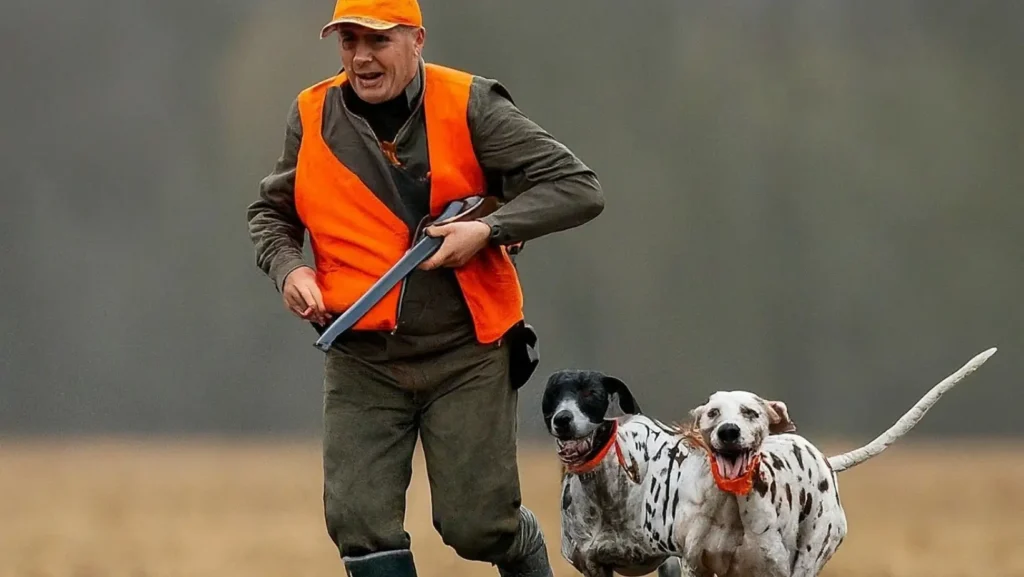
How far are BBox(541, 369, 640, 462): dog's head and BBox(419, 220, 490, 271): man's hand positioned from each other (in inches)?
43.2

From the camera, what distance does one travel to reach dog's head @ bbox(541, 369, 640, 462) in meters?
5.10

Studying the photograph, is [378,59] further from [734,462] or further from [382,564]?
[734,462]

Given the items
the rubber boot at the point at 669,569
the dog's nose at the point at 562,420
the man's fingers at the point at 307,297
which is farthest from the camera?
the rubber boot at the point at 669,569

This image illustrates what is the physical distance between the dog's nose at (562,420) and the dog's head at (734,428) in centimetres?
57

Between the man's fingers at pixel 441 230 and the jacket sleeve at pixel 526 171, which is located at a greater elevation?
the jacket sleeve at pixel 526 171

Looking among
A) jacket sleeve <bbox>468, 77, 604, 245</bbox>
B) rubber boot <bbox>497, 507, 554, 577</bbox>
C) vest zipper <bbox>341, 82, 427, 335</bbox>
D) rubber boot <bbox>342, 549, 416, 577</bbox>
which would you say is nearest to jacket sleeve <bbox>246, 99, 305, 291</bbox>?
vest zipper <bbox>341, 82, 427, 335</bbox>

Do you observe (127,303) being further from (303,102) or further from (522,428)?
(303,102)

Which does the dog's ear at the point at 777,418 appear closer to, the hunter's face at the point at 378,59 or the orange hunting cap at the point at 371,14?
the hunter's face at the point at 378,59

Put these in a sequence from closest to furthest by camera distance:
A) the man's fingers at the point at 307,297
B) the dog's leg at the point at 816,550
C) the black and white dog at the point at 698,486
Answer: the man's fingers at the point at 307,297 → the black and white dog at the point at 698,486 → the dog's leg at the point at 816,550

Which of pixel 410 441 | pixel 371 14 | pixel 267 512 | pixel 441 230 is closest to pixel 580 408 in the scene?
pixel 410 441

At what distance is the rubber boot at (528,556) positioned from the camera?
457 cm

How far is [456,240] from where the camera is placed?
13.3ft

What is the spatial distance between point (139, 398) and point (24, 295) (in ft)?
2.78

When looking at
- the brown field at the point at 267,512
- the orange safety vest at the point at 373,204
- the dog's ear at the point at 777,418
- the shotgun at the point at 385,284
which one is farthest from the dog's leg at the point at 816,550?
the shotgun at the point at 385,284
